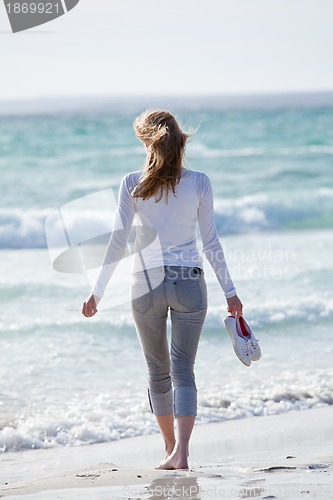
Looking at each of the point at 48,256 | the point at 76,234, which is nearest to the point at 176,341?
the point at 48,256

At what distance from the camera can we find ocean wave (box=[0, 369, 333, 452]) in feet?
17.6

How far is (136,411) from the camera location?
5.76 metres

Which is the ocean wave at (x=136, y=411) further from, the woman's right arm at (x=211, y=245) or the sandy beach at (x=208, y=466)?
the woman's right arm at (x=211, y=245)

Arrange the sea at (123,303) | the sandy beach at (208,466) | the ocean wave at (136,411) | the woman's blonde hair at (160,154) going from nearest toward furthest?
the sandy beach at (208,466) < the woman's blonde hair at (160,154) < the ocean wave at (136,411) < the sea at (123,303)

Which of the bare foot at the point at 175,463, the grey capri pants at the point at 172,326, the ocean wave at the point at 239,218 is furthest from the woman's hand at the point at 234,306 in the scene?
the ocean wave at the point at 239,218

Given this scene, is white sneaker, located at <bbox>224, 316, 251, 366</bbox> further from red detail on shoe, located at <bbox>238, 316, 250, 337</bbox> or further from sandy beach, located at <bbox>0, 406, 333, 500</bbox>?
sandy beach, located at <bbox>0, 406, 333, 500</bbox>

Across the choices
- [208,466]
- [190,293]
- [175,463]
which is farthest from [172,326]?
[208,466]

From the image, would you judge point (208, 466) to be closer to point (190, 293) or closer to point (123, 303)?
point (190, 293)

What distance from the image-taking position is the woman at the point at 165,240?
395 centimetres

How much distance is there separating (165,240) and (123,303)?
5100 mm

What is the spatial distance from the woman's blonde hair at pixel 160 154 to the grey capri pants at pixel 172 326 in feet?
1.18

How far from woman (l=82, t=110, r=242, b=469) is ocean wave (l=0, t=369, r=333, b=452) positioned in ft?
5.09

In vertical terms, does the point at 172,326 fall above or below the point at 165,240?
below

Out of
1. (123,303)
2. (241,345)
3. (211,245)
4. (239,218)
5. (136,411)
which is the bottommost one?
(239,218)
